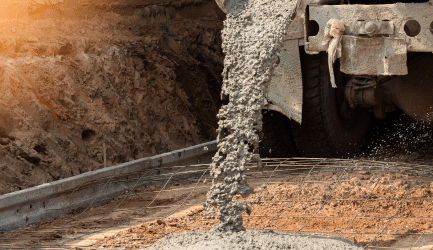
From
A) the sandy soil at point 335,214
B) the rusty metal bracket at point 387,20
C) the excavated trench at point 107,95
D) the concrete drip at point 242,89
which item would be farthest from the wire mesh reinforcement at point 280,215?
the rusty metal bracket at point 387,20

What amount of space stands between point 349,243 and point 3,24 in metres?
4.13

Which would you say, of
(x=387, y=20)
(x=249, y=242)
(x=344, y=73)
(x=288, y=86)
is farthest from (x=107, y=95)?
(x=249, y=242)

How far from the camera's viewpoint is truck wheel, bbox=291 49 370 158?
179 inches

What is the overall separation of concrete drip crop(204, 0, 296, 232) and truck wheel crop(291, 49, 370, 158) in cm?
85

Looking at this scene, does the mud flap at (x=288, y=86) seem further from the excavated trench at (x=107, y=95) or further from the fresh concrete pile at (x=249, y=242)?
the fresh concrete pile at (x=249, y=242)

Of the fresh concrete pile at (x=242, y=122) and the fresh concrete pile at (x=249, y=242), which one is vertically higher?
the fresh concrete pile at (x=242, y=122)

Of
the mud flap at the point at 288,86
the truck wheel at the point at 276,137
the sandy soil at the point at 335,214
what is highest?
the mud flap at the point at 288,86

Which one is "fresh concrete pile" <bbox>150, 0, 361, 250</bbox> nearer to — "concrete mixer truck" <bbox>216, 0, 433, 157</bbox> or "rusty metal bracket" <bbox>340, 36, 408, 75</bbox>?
"concrete mixer truck" <bbox>216, 0, 433, 157</bbox>

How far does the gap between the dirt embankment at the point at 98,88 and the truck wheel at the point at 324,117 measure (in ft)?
5.22

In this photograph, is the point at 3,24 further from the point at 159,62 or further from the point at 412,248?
the point at 412,248

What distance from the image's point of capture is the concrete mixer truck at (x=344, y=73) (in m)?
3.71

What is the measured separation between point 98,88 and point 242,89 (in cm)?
250

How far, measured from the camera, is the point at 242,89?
3.30 meters

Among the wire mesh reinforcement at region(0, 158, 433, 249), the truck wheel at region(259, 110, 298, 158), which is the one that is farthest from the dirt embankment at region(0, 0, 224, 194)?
the truck wheel at region(259, 110, 298, 158)
